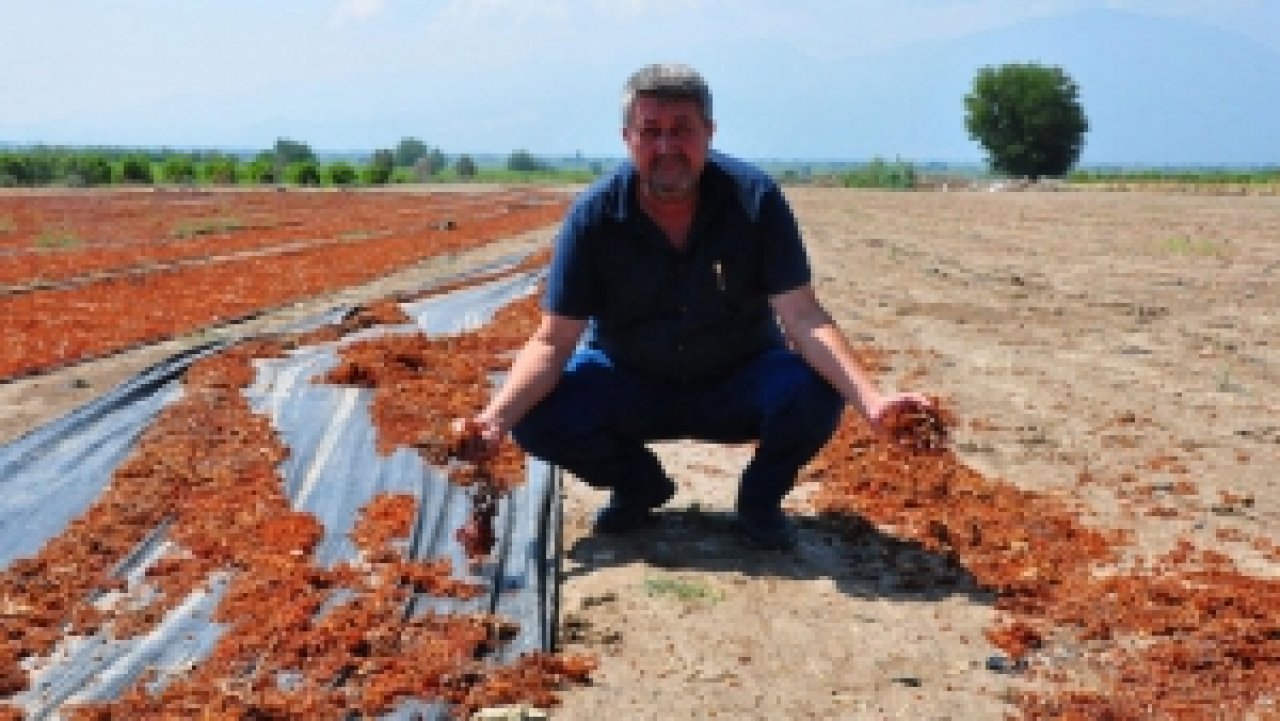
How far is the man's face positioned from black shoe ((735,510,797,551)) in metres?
1.20

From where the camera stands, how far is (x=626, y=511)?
13.7 feet

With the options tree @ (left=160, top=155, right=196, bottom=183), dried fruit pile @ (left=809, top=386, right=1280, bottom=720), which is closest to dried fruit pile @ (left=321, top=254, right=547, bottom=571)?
dried fruit pile @ (left=809, top=386, right=1280, bottom=720)

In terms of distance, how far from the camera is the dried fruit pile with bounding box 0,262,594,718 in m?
2.96

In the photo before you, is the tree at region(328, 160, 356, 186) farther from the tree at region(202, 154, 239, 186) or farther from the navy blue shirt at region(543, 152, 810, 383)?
the navy blue shirt at region(543, 152, 810, 383)

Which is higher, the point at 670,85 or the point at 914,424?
the point at 670,85

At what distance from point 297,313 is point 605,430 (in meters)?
7.05

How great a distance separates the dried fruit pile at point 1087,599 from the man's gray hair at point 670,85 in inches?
46.0

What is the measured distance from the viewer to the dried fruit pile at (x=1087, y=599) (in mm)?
3014

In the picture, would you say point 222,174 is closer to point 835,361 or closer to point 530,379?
point 530,379

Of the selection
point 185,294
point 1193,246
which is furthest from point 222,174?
point 1193,246

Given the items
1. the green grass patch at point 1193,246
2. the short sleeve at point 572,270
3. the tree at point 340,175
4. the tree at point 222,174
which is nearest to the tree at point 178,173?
the tree at point 222,174

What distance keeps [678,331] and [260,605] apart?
1561mm

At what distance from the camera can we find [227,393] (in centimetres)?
632

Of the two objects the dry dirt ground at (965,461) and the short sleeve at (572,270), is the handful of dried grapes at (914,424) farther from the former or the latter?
the short sleeve at (572,270)
